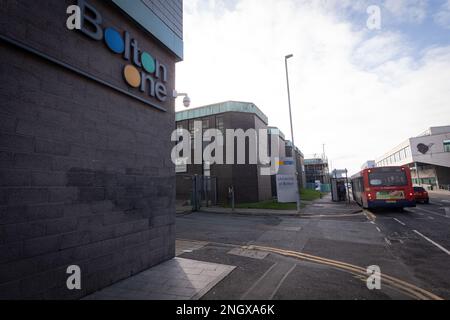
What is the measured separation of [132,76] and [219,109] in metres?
20.6

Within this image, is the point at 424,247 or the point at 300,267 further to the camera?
the point at 424,247

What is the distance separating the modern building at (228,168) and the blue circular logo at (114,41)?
778 inches

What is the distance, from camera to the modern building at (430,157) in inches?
1870

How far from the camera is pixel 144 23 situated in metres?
5.99

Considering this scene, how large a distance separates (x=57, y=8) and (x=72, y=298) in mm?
5135

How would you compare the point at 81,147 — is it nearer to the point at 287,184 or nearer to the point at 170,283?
the point at 170,283

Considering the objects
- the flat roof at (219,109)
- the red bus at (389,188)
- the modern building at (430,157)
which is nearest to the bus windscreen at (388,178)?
the red bus at (389,188)

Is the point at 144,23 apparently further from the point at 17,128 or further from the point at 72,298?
the point at 72,298

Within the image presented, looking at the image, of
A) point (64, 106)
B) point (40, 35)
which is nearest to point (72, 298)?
point (64, 106)

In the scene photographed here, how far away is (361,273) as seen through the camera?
5.51 metres

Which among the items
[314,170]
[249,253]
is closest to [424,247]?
[249,253]

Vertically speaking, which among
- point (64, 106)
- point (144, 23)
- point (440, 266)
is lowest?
point (440, 266)

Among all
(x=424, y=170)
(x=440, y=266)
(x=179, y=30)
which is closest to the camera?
(x=440, y=266)

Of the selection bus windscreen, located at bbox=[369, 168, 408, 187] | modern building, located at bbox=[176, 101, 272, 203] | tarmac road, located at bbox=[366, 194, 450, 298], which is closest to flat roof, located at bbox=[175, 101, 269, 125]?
modern building, located at bbox=[176, 101, 272, 203]
